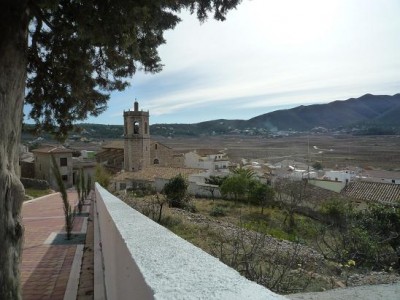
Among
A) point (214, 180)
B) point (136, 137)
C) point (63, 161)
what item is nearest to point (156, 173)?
point (214, 180)

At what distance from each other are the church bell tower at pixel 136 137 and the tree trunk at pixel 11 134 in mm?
40126

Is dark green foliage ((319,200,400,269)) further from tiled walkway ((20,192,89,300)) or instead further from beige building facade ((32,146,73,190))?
beige building facade ((32,146,73,190))

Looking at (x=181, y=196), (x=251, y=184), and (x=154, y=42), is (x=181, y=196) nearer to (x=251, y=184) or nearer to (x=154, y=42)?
(x=251, y=184)

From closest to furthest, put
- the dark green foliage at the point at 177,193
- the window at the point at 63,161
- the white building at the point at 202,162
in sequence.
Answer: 1. the dark green foliage at the point at 177,193
2. the window at the point at 63,161
3. the white building at the point at 202,162

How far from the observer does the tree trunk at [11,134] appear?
3.45m

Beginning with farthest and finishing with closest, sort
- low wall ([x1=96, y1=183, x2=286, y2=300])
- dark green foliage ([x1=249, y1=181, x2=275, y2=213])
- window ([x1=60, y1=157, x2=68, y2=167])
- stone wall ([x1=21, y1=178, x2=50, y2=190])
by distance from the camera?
1. window ([x1=60, y1=157, x2=68, y2=167])
2. stone wall ([x1=21, y1=178, x2=50, y2=190])
3. dark green foliage ([x1=249, y1=181, x2=275, y2=213])
4. low wall ([x1=96, y1=183, x2=286, y2=300])

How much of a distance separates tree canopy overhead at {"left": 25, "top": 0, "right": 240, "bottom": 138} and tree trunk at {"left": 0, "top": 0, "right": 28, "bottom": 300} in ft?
1.20

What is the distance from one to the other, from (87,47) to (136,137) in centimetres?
3932

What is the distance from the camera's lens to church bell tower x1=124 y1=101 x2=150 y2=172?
4419 cm

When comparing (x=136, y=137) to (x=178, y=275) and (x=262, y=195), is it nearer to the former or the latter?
(x=262, y=195)

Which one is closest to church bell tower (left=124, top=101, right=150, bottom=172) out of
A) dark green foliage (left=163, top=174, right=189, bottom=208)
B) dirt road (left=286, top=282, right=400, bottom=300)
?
dark green foliage (left=163, top=174, right=189, bottom=208)

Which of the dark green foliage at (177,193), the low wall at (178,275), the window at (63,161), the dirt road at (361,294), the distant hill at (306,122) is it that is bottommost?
the dark green foliage at (177,193)

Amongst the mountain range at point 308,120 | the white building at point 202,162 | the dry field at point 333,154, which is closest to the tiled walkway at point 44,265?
the white building at point 202,162

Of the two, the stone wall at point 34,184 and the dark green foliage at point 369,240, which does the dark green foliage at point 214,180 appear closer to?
the stone wall at point 34,184
